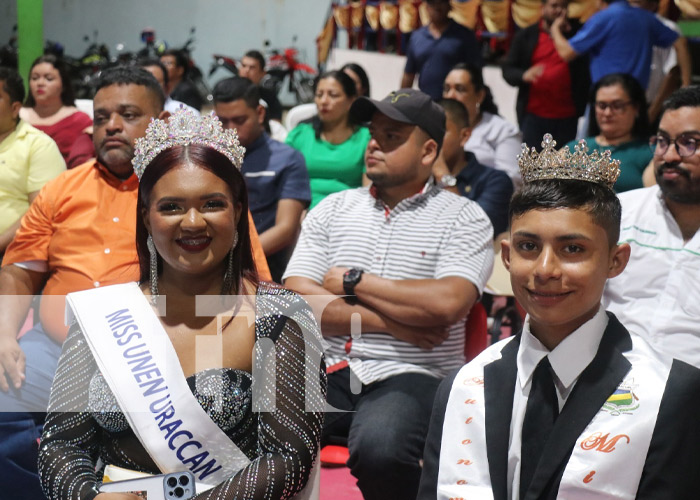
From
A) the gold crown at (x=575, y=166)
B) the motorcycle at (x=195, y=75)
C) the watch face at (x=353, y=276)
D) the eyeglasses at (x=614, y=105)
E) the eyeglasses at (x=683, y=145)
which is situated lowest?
the motorcycle at (x=195, y=75)

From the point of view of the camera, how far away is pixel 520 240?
1.71 m

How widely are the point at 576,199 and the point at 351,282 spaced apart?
1062mm

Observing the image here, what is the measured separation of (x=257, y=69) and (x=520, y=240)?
5.77m

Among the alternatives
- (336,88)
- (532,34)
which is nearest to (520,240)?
(336,88)

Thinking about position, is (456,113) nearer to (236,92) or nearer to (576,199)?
(236,92)

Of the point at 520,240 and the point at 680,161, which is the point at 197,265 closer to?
the point at 520,240

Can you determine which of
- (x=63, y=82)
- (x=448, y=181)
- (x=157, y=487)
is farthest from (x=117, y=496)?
(x=63, y=82)

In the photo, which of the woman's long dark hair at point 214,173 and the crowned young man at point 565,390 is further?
the woman's long dark hair at point 214,173

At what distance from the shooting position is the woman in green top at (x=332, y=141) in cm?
432

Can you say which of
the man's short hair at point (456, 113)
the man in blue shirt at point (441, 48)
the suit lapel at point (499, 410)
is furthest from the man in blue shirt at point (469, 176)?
the suit lapel at point (499, 410)

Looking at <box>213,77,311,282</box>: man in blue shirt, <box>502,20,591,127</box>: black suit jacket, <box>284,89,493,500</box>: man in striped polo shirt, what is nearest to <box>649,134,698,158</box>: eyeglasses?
<box>284,89,493,500</box>: man in striped polo shirt

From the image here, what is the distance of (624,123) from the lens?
12.0 feet

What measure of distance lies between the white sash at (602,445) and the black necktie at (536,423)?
0.18 feet

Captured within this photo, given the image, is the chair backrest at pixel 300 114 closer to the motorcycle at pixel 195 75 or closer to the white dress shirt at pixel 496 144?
the white dress shirt at pixel 496 144
